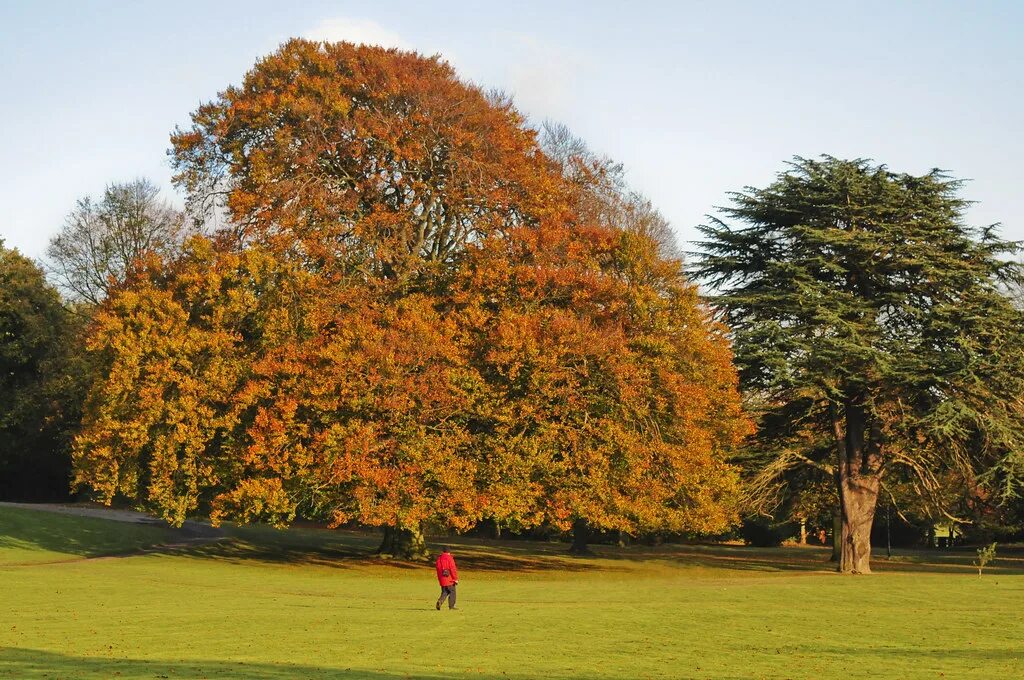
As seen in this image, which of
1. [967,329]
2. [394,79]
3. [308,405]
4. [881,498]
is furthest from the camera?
[881,498]

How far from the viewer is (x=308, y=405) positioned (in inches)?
1545

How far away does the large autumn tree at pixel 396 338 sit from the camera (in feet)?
128

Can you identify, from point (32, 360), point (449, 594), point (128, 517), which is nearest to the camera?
point (449, 594)

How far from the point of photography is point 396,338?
39062mm

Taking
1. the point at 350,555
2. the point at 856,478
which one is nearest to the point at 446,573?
the point at 350,555

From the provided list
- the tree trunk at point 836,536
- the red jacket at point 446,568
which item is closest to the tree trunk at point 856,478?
the tree trunk at point 836,536

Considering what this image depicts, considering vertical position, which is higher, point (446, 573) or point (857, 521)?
point (857, 521)

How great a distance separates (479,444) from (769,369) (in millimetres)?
14303

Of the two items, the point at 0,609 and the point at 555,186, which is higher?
the point at 555,186

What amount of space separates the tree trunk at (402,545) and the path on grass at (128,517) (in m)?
14.7

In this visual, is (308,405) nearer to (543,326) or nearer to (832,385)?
(543,326)

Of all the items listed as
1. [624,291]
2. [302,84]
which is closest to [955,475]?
[624,291]

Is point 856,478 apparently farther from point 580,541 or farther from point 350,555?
point 350,555

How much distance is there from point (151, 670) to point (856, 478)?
37.9 metres
